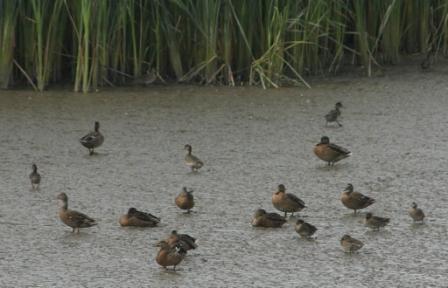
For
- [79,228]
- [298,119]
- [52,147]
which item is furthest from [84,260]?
[298,119]

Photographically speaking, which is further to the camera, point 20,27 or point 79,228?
point 20,27

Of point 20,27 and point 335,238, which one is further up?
point 20,27

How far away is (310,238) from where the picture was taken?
7605mm

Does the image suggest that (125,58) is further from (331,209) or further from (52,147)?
(331,209)

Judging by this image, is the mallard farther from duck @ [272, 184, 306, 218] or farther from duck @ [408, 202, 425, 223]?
duck @ [408, 202, 425, 223]

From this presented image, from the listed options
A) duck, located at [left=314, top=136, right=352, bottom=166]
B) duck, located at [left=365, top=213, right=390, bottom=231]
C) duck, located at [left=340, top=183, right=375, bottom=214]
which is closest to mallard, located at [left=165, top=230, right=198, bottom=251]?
duck, located at [left=365, top=213, right=390, bottom=231]

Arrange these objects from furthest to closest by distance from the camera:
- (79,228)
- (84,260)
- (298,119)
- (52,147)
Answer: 1. (298,119)
2. (52,147)
3. (79,228)
4. (84,260)

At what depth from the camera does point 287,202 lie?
810cm

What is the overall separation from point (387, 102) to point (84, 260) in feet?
17.3

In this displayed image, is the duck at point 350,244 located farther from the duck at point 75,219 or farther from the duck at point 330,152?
the duck at point 330,152

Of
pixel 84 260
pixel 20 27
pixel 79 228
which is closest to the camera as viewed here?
pixel 84 260

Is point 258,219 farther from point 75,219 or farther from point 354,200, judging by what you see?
point 75,219

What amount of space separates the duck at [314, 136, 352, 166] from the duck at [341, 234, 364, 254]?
7.66 feet

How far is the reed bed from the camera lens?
474 inches
